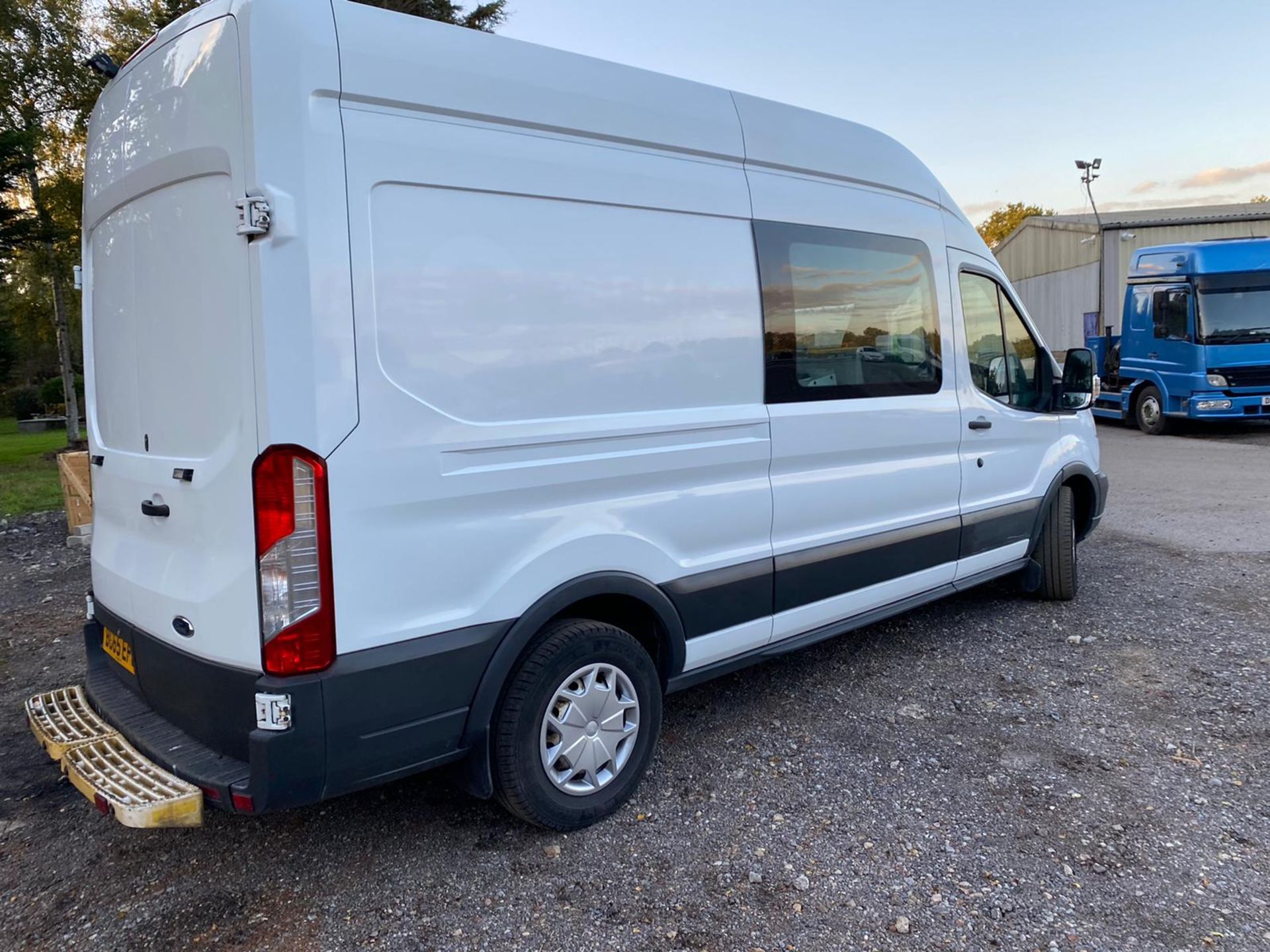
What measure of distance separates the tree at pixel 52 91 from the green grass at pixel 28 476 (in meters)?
1.22

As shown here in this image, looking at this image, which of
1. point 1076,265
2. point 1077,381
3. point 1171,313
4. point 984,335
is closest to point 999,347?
point 984,335

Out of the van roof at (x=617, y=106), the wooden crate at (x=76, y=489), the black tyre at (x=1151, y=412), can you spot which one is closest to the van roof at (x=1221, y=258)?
the black tyre at (x=1151, y=412)

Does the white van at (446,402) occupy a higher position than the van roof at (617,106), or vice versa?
the van roof at (617,106)

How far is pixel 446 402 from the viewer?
264cm

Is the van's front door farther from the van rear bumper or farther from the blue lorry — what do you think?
the blue lorry

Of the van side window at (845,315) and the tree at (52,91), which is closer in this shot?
the van side window at (845,315)

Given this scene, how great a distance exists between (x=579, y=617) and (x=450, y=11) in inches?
549

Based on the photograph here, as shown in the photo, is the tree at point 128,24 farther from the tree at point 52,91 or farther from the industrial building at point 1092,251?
the industrial building at point 1092,251

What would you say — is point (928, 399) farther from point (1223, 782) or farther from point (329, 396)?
point (329, 396)

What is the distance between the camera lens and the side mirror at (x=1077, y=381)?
5.24m

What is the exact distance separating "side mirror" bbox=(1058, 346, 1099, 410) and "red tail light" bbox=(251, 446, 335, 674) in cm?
447

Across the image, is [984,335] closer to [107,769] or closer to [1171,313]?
[107,769]

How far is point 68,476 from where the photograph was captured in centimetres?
788

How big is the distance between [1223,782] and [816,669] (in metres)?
1.81
